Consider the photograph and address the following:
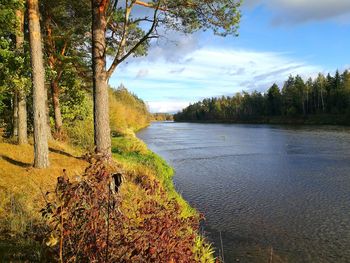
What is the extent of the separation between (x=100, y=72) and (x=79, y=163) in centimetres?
440

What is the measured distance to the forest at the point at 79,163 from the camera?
485cm

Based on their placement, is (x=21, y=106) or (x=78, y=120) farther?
(x=78, y=120)

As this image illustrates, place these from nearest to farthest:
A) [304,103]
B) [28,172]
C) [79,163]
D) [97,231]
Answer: [97,231]
[28,172]
[79,163]
[304,103]

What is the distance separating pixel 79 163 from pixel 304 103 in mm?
91148

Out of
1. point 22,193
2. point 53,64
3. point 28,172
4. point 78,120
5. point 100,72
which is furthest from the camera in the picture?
point 78,120

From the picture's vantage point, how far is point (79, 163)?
13977mm

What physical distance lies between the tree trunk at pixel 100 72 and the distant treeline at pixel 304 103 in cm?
7572

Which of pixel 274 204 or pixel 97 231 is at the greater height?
pixel 97 231

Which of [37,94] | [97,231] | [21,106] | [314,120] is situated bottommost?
[97,231]

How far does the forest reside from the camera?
485 cm

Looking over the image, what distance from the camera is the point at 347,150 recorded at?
104 feet

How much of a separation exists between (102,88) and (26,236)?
5892 mm

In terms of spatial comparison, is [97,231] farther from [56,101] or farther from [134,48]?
[56,101]

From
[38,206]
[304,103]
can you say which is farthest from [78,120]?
[304,103]
